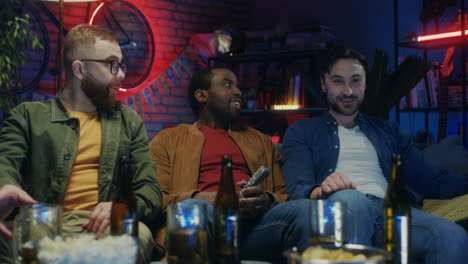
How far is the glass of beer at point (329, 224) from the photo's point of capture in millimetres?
1342

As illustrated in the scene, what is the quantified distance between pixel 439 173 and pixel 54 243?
1913mm

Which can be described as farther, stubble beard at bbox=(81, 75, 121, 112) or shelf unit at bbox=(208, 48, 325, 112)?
shelf unit at bbox=(208, 48, 325, 112)

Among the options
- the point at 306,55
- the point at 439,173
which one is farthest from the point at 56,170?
the point at 306,55

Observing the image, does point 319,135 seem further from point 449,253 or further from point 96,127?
point 96,127

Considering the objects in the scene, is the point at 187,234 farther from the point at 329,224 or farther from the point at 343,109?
the point at 343,109

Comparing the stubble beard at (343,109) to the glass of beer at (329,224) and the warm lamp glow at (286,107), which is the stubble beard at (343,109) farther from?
the warm lamp glow at (286,107)

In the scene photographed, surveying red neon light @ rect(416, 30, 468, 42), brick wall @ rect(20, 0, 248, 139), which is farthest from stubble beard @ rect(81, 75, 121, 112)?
red neon light @ rect(416, 30, 468, 42)

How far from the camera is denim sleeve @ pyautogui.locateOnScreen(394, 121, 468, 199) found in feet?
7.97

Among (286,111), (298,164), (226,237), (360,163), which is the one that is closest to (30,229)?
(226,237)

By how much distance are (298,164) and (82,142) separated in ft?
3.11

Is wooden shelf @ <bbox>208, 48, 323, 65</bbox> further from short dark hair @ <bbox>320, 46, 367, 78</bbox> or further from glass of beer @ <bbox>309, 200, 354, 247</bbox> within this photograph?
glass of beer @ <bbox>309, 200, 354, 247</bbox>

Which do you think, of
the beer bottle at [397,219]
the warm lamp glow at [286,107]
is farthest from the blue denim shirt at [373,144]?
the warm lamp glow at [286,107]

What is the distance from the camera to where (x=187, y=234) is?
129cm

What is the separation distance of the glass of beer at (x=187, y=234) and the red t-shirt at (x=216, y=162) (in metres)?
1.24
